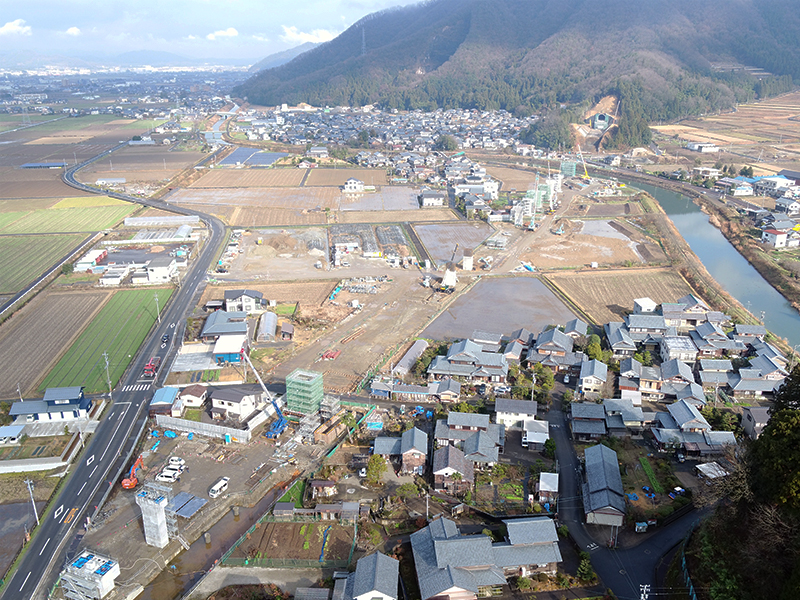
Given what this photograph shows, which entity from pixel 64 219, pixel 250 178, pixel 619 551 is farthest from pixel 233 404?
pixel 250 178

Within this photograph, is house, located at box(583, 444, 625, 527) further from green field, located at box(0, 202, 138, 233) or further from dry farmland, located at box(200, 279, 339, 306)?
green field, located at box(0, 202, 138, 233)

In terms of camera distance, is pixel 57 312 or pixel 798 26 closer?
pixel 57 312

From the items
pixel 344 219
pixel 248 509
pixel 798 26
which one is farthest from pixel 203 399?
pixel 798 26

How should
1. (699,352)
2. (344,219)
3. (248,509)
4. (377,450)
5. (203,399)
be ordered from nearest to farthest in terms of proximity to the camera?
(248,509) → (377,450) → (203,399) → (699,352) → (344,219)

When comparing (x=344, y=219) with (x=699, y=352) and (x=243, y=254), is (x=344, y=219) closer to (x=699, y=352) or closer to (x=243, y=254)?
(x=243, y=254)

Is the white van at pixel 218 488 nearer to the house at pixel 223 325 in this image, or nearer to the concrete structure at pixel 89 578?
the concrete structure at pixel 89 578

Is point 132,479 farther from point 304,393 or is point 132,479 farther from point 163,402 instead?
point 304,393
